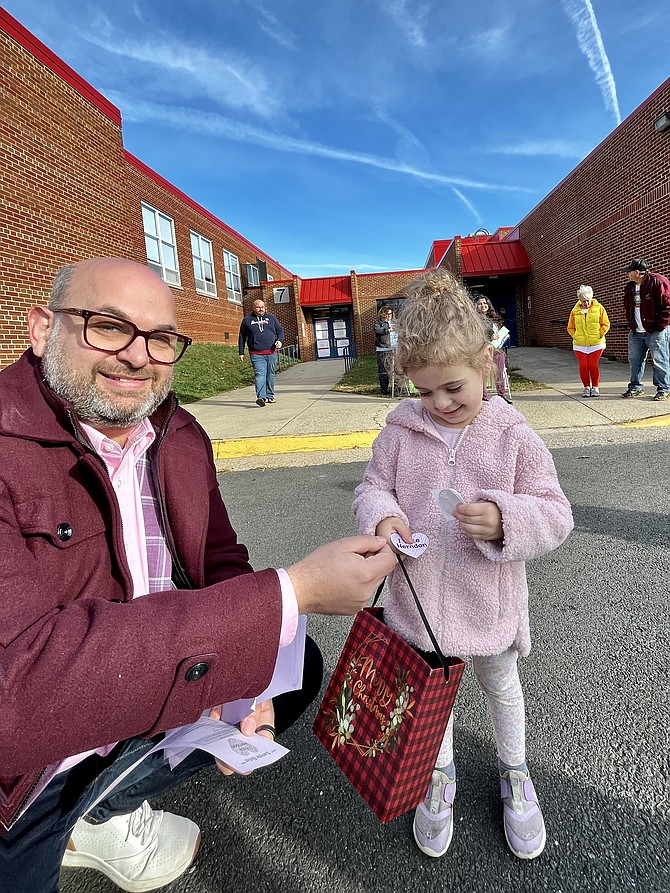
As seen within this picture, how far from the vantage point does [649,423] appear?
6.24m

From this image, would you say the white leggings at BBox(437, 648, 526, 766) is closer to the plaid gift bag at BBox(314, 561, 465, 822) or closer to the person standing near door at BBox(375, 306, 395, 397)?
the plaid gift bag at BBox(314, 561, 465, 822)

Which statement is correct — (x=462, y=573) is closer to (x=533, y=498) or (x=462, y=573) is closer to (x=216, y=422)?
(x=533, y=498)

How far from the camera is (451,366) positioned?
1526 mm

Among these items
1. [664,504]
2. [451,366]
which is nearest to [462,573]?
[451,366]

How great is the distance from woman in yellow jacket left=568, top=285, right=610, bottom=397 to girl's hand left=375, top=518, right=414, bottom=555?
25.0 feet

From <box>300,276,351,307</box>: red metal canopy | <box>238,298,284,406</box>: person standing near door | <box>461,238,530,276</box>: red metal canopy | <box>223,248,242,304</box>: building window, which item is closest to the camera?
<box>238,298,284,406</box>: person standing near door

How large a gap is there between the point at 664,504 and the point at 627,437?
2.26 m

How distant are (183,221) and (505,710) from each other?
20.7 meters

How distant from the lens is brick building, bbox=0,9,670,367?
28.0 feet

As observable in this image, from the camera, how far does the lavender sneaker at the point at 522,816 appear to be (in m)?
1.47

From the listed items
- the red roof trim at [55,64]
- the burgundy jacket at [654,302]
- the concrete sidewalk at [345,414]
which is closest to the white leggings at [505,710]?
the concrete sidewalk at [345,414]

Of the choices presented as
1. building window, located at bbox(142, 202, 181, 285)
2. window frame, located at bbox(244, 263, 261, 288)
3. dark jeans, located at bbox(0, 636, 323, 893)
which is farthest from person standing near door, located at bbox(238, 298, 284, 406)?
window frame, located at bbox(244, 263, 261, 288)

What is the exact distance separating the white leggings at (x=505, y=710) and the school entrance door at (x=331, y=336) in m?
27.6

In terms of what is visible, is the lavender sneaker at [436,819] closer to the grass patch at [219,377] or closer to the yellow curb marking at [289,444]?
the yellow curb marking at [289,444]
